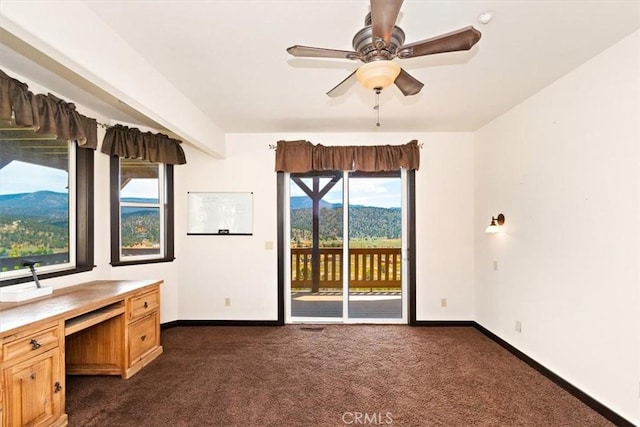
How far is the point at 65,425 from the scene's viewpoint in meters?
2.06

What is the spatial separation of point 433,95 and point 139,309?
3.39m

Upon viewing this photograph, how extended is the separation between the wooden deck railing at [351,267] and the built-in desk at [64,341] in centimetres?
181

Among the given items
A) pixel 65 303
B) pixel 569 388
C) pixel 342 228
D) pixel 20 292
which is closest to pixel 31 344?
pixel 65 303

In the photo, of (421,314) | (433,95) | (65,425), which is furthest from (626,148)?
(65,425)

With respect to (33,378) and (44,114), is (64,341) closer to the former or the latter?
(33,378)

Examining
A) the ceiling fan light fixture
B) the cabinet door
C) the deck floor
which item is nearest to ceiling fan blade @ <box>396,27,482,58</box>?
the ceiling fan light fixture

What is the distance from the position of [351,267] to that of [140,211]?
2.78 meters

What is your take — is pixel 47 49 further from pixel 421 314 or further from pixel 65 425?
pixel 421 314

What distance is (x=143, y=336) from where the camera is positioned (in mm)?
2918

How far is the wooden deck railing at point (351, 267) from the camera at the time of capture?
4270 millimetres

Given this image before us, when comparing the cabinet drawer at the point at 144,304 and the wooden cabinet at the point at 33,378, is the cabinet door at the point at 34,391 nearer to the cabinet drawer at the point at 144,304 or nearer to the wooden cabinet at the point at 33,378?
the wooden cabinet at the point at 33,378

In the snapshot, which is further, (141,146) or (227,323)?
(227,323)

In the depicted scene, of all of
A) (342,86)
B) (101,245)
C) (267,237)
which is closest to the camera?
(342,86)

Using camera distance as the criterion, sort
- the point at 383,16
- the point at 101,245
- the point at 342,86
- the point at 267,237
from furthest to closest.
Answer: the point at 267,237 < the point at 101,245 < the point at 342,86 < the point at 383,16
